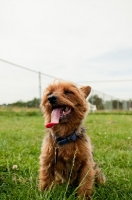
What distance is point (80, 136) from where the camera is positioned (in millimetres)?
3732

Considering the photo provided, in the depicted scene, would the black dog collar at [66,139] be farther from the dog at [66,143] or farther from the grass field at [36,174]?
the grass field at [36,174]

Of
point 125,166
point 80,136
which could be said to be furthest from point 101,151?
→ point 80,136

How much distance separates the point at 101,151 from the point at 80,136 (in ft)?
7.48

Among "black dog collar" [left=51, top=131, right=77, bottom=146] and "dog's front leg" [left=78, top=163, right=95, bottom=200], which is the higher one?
"black dog collar" [left=51, top=131, right=77, bottom=146]

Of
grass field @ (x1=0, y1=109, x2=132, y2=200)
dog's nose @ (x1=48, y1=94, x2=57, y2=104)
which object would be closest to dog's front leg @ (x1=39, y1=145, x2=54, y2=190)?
grass field @ (x1=0, y1=109, x2=132, y2=200)

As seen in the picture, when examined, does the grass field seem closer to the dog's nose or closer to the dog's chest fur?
the dog's chest fur

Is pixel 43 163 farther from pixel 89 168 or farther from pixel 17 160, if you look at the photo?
pixel 17 160

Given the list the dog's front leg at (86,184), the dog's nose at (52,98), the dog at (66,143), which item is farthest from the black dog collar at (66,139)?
the dog's nose at (52,98)

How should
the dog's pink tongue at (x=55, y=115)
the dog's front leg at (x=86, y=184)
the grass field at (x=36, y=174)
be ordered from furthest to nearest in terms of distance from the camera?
the dog's pink tongue at (x=55, y=115) → the dog's front leg at (x=86, y=184) → the grass field at (x=36, y=174)

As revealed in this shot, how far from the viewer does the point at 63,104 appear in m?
3.76

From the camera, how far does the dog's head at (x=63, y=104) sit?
3.74 meters

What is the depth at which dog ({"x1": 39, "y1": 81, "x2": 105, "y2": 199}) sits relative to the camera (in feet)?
11.5

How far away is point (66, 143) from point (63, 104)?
0.51m

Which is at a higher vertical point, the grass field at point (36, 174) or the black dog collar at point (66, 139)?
the black dog collar at point (66, 139)
